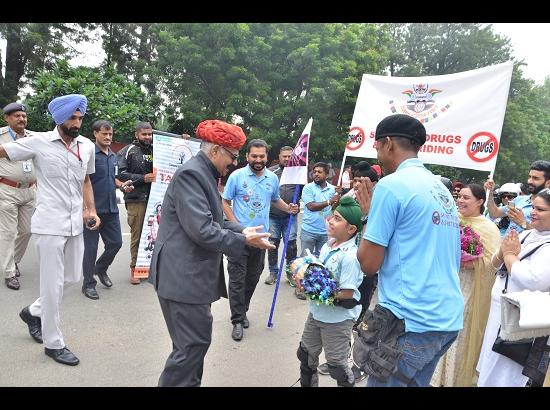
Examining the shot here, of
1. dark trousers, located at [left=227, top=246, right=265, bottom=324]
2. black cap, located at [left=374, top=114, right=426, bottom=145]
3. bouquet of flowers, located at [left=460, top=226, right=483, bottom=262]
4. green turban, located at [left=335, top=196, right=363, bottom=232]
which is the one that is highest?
black cap, located at [left=374, top=114, right=426, bottom=145]

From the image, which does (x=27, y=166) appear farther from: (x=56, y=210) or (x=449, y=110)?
(x=449, y=110)

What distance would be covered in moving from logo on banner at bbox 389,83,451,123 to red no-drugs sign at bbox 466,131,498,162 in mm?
575

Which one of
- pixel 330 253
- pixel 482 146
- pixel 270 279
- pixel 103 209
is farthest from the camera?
pixel 270 279

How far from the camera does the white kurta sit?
280 cm

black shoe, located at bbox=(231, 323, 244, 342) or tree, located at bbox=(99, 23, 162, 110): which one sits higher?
tree, located at bbox=(99, 23, 162, 110)

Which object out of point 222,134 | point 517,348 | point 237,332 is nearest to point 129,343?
point 237,332

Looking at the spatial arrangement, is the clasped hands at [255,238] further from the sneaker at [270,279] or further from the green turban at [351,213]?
the sneaker at [270,279]

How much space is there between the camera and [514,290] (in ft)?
10.1

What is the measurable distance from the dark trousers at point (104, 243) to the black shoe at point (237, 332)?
77.0 inches

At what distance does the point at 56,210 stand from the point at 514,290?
3.45 m

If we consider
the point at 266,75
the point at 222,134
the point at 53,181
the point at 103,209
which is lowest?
the point at 103,209

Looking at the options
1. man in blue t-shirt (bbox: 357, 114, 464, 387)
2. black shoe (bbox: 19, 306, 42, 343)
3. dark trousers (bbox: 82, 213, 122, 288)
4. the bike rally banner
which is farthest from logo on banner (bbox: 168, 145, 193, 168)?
man in blue t-shirt (bbox: 357, 114, 464, 387)

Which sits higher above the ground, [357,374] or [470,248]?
[470,248]

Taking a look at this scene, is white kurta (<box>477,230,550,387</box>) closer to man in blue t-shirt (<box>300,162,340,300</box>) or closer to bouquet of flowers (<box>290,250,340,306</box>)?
bouquet of flowers (<box>290,250,340,306</box>)
